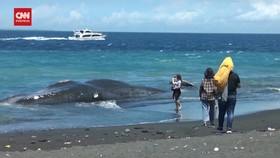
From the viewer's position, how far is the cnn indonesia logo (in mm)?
7431

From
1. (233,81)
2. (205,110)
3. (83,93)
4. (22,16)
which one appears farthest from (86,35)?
(22,16)

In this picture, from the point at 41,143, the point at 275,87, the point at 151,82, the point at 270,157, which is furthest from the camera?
the point at 151,82

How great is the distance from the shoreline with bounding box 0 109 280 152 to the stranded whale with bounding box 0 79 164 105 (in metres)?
7.11

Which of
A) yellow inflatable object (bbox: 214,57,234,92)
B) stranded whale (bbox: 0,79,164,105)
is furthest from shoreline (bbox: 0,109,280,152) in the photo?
stranded whale (bbox: 0,79,164,105)

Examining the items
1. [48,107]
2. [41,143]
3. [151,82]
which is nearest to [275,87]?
[151,82]

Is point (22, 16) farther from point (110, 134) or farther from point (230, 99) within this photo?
point (110, 134)

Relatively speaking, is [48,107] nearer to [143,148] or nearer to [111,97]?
[111,97]

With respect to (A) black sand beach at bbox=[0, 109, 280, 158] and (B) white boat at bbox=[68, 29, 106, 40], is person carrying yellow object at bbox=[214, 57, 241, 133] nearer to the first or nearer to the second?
(A) black sand beach at bbox=[0, 109, 280, 158]

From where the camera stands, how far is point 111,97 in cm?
2442

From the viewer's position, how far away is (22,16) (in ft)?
25.3

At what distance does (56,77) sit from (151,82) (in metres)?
7.28

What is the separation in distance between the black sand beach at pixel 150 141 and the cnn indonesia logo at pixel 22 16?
3657 mm

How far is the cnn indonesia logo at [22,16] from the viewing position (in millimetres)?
7431

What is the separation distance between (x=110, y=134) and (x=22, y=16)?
24.3 ft
